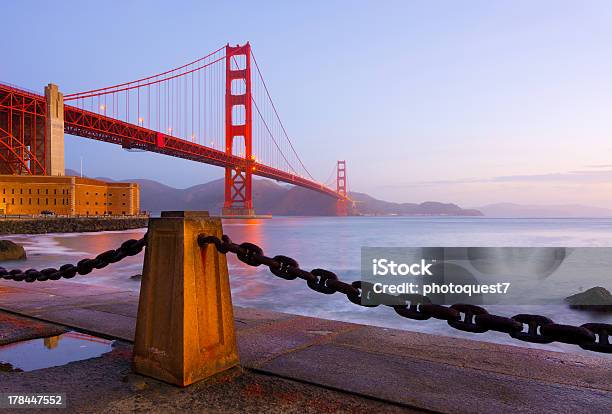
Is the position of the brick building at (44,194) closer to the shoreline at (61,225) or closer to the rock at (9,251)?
the shoreline at (61,225)

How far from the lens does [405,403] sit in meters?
1.85

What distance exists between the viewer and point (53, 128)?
43.0 metres

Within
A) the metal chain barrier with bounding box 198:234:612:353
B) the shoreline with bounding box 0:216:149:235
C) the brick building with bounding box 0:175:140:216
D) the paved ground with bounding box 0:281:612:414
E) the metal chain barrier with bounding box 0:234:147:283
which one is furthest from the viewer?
the brick building with bounding box 0:175:140:216

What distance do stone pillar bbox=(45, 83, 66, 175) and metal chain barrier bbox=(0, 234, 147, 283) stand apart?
1787 inches

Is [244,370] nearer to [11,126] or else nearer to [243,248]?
[243,248]

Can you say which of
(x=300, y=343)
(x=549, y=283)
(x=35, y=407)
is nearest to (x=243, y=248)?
(x=300, y=343)

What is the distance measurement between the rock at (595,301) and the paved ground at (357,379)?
5434 millimetres

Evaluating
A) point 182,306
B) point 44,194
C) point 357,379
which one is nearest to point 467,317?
point 357,379

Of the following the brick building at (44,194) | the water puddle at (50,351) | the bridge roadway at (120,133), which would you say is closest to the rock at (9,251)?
the water puddle at (50,351)

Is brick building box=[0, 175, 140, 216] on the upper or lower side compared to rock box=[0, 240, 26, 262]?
upper

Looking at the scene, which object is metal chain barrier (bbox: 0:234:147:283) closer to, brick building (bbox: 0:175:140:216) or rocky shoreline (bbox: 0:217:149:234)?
rocky shoreline (bbox: 0:217:149:234)

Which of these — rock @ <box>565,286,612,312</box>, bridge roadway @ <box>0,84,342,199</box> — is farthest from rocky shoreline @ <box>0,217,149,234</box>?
rock @ <box>565,286,612,312</box>

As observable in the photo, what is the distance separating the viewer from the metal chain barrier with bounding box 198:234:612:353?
5.10 feet

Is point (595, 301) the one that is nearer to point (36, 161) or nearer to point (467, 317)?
point (467, 317)
